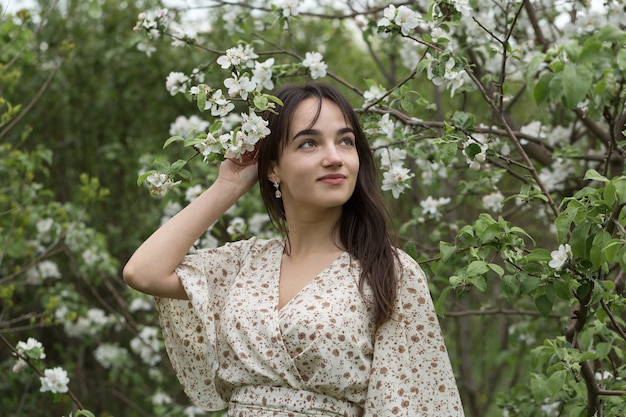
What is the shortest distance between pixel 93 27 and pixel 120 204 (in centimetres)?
108

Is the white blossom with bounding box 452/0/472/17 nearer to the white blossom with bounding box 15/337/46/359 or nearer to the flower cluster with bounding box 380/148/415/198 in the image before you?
the flower cluster with bounding box 380/148/415/198

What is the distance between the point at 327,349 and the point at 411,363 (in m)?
0.23

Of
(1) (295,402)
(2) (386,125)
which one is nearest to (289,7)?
(2) (386,125)

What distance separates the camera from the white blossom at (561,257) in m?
2.05

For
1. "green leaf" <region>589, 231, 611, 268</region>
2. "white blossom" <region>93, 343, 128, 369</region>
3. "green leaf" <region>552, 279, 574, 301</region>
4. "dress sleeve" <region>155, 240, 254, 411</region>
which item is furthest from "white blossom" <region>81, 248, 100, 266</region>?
"green leaf" <region>589, 231, 611, 268</region>

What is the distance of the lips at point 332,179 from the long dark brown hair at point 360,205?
138 mm

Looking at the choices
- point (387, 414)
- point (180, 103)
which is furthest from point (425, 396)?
point (180, 103)

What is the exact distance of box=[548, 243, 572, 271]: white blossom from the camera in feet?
6.73

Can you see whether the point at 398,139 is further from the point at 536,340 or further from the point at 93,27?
the point at 93,27

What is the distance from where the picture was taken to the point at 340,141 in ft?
7.39

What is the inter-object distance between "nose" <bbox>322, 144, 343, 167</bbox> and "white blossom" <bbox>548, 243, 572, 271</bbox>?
1.76ft

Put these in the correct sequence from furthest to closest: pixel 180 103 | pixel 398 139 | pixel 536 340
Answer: pixel 180 103
pixel 536 340
pixel 398 139

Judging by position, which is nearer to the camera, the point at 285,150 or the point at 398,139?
the point at 285,150

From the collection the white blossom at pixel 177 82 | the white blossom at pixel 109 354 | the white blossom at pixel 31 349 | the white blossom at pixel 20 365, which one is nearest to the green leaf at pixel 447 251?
the white blossom at pixel 177 82
